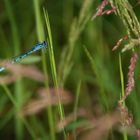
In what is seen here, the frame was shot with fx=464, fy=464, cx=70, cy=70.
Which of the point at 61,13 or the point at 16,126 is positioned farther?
the point at 61,13

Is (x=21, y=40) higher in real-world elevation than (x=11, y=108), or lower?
higher

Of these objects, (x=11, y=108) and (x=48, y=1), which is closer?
(x=11, y=108)

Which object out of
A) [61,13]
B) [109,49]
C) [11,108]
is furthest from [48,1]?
[11,108]

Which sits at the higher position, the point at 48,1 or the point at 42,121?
the point at 48,1

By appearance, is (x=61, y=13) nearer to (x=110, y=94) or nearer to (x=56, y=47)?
(x=56, y=47)

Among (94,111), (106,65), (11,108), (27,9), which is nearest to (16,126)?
(11,108)

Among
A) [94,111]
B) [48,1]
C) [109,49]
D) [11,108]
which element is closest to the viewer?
[94,111]

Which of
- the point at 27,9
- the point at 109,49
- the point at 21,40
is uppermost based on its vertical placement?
the point at 27,9

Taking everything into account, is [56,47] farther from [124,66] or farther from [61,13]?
[124,66]

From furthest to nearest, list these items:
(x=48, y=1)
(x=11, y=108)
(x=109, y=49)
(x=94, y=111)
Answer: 1. (x=48, y=1)
2. (x=109, y=49)
3. (x=11, y=108)
4. (x=94, y=111)
